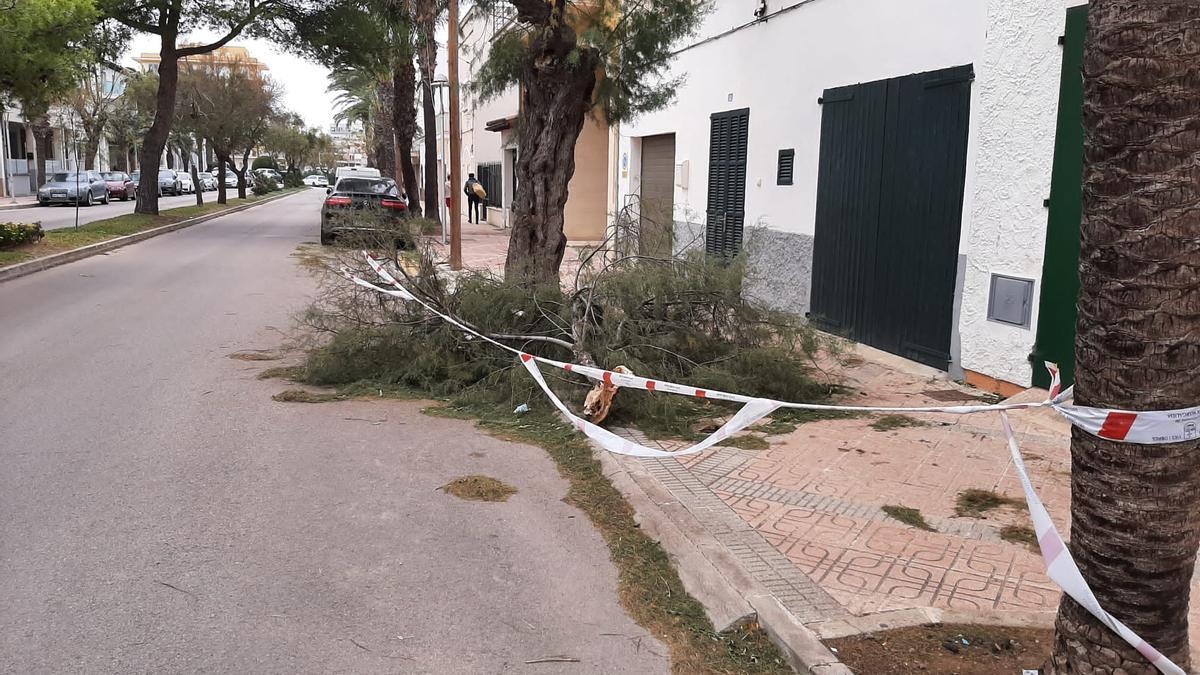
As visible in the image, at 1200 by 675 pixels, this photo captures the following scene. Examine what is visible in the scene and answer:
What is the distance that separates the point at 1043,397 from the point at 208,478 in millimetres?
6223

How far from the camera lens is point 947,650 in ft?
12.0

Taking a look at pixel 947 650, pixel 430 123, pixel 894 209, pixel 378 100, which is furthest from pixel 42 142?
pixel 947 650

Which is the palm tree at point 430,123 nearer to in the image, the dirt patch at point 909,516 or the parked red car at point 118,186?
the dirt patch at point 909,516

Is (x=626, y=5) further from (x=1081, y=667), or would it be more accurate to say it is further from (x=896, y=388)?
(x=1081, y=667)

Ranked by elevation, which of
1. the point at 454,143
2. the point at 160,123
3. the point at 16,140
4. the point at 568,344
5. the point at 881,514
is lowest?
the point at 881,514

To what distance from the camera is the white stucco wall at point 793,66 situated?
886 centimetres

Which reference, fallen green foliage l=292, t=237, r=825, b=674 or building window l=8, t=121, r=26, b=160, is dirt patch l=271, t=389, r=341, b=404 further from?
building window l=8, t=121, r=26, b=160

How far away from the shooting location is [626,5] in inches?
475

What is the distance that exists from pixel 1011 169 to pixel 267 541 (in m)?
6.46

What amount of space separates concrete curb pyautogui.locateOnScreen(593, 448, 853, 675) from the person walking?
2858 centimetres

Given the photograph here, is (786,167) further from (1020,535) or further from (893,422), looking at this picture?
(1020,535)

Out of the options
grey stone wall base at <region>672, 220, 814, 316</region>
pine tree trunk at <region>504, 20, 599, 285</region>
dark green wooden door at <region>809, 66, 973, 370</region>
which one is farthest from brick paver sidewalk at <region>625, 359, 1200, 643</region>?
pine tree trunk at <region>504, 20, 599, 285</region>

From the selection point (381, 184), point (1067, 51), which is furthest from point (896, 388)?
point (381, 184)

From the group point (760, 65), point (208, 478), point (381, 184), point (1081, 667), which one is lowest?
point (208, 478)
